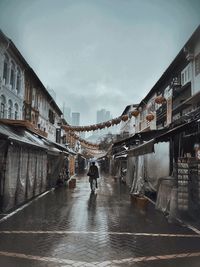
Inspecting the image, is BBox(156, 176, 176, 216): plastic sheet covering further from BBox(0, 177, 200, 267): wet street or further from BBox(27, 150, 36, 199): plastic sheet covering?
BBox(27, 150, 36, 199): plastic sheet covering

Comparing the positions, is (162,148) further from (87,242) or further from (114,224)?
(87,242)

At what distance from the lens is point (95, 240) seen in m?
6.74

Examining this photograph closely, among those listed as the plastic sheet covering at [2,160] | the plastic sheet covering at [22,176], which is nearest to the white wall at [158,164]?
the plastic sheet covering at [22,176]

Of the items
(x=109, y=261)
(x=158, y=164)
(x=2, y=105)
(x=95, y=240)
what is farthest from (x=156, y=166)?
(x=109, y=261)

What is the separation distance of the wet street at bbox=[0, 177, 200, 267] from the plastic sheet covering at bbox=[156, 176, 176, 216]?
416 millimetres

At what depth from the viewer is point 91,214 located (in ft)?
33.3

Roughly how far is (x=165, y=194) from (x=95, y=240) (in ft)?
14.5

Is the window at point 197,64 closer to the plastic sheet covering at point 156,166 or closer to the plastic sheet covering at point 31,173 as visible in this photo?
the plastic sheet covering at point 156,166

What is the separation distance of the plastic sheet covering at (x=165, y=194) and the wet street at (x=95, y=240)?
42 cm

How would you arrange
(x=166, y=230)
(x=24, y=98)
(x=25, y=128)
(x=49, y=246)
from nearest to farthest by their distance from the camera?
(x=49, y=246)
(x=166, y=230)
(x=25, y=128)
(x=24, y=98)

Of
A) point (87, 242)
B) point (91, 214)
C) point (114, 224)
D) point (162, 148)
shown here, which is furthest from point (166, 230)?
point (162, 148)

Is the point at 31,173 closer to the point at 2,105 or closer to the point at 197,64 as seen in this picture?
the point at 2,105

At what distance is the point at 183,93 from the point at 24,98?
12.5 metres

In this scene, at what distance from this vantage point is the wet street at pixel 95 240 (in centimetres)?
535
